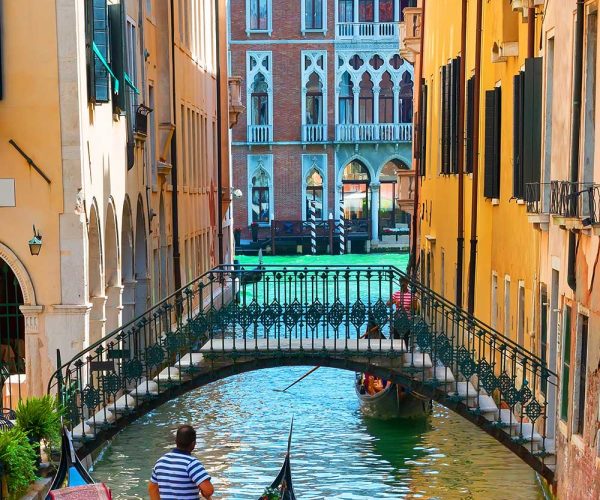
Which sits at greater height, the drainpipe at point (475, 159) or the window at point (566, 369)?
the drainpipe at point (475, 159)

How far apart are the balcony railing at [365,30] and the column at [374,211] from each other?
17.3ft

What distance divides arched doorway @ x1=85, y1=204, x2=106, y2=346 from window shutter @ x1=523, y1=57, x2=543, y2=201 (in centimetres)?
464

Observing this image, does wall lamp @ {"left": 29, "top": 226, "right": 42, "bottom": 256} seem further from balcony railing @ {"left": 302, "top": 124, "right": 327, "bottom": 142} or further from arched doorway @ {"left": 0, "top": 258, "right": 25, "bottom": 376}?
balcony railing @ {"left": 302, "top": 124, "right": 327, "bottom": 142}

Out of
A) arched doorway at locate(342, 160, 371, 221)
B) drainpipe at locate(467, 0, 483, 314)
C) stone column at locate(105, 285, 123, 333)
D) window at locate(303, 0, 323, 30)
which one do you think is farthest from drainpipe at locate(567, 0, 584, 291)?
arched doorway at locate(342, 160, 371, 221)

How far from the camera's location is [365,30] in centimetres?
5459

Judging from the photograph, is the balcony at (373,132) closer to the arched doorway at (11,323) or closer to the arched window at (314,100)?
the arched window at (314,100)

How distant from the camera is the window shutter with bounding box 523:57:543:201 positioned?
13.2 meters

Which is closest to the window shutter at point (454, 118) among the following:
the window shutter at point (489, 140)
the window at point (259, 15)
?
the window shutter at point (489, 140)

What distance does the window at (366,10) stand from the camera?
5478 centimetres

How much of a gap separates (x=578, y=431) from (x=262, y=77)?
4435cm

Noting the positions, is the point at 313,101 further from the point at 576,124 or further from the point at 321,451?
the point at 576,124

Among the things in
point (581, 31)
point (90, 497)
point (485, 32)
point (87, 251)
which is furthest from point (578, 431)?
point (485, 32)

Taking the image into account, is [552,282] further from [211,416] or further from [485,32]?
[211,416]

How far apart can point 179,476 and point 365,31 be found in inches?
1852
